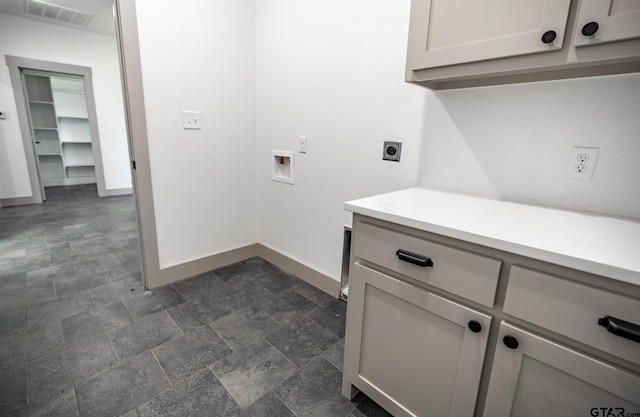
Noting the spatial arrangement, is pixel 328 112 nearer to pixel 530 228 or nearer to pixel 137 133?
pixel 137 133

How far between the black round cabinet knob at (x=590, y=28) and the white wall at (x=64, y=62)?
6093 mm

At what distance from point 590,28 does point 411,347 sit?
109 cm

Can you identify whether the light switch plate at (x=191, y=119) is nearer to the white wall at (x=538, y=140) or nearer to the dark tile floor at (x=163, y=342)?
the dark tile floor at (x=163, y=342)

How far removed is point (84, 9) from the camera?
12.2ft

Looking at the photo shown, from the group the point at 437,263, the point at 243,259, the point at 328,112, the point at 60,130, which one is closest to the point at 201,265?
the point at 243,259

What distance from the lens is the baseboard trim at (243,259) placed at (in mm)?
2135

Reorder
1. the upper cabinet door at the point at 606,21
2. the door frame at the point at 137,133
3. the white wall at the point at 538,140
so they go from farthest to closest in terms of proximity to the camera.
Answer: the door frame at the point at 137,133, the white wall at the point at 538,140, the upper cabinet door at the point at 606,21

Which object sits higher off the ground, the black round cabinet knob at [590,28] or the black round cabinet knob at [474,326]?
the black round cabinet knob at [590,28]

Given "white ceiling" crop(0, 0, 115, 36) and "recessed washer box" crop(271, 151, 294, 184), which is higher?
"white ceiling" crop(0, 0, 115, 36)

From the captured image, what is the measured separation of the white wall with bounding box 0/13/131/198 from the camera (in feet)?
13.3

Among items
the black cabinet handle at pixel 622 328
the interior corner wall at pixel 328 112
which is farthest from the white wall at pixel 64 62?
the black cabinet handle at pixel 622 328

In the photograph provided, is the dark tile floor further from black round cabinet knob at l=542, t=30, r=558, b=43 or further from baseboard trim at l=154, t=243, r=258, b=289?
black round cabinet knob at l=542, t=30, r=558, b=43

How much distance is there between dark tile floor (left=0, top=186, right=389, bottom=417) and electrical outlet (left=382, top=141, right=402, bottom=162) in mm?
1029

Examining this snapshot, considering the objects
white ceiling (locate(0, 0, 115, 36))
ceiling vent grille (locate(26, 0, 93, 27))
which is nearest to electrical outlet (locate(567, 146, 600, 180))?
white ceiling (locate(0, 0, 115, 36))
